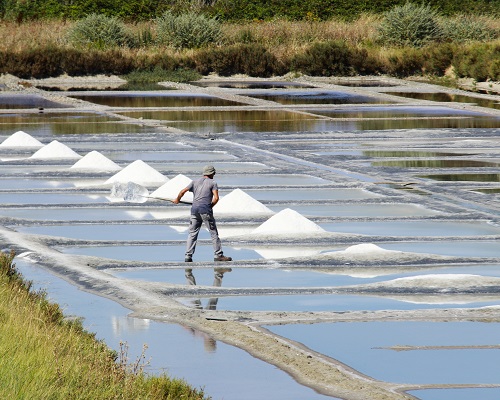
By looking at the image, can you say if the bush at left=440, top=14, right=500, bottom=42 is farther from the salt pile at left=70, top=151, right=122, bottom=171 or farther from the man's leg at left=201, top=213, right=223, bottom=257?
the man's leg at left=201, top=213, right=223, bottom=257

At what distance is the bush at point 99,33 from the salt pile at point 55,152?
3350 cm

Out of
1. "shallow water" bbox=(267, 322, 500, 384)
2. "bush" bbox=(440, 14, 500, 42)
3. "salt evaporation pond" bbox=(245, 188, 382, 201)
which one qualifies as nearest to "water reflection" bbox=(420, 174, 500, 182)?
"salt evaporation pond" bbox=(245, 188, 382, 201)

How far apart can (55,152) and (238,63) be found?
2970 cm

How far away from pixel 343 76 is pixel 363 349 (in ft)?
148

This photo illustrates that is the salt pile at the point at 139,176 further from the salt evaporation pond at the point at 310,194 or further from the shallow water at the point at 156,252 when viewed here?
the shallow water at the point at 156,252

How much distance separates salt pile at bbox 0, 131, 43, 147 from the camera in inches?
1062

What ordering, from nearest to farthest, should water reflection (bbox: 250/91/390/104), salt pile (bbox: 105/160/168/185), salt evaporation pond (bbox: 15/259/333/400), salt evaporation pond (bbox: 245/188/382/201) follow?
salt evaporation pond (bbox: 15/259/333/400) < salt evaporation pond (bbox: 245/188/382/201) < salt pile (bbox: 105/160/168/185) < water reflection (bbox: 250/91/390/104)

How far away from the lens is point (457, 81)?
1980 inches

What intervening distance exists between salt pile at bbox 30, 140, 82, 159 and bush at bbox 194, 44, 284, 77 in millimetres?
28861

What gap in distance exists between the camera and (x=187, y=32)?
59.8 meters

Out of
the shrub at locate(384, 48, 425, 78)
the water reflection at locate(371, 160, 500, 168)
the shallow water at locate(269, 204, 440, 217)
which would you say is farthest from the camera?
the shrub at locate(384, 48, 425, 78)

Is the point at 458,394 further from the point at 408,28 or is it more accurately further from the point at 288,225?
the point at 408,28

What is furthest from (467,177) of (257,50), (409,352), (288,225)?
(257,50)

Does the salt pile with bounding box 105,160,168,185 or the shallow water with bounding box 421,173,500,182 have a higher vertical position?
the salt pile with bounding box 105,160,168,185
